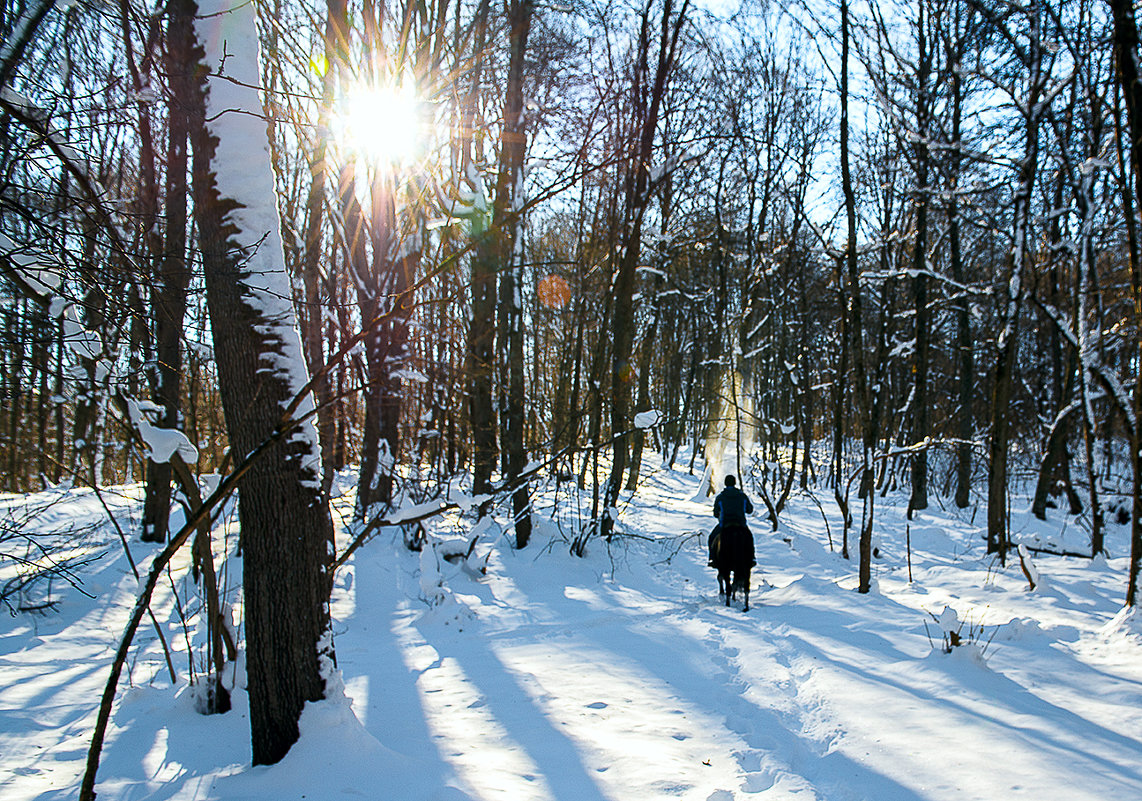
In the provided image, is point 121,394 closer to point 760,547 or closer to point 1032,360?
point 760,547

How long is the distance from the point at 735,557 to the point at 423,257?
728 centimetres

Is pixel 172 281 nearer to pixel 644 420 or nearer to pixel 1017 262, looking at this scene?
pixel 644 420

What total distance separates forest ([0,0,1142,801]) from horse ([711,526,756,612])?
1.48m

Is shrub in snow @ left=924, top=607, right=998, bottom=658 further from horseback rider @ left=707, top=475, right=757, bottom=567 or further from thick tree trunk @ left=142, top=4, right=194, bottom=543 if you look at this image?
thick tree trunk @ left=142, top=4, right=194, bottom=543

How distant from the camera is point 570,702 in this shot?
200 inches

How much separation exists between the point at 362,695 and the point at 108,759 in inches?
64.1

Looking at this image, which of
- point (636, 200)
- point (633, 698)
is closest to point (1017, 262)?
point (636, 200)

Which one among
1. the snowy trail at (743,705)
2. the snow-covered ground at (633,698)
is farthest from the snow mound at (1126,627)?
the snowy trail at (743,705)

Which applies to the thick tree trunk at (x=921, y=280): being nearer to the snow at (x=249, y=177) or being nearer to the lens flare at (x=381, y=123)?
the lens flare at (x=381, y=123)

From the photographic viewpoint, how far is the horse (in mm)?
8266

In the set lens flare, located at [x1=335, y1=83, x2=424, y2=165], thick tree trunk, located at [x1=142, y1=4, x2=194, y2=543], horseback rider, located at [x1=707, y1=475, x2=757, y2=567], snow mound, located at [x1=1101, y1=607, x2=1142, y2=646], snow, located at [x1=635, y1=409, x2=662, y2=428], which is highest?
lens flare, located at [x1=335, y1=83, x2=424, y2=165]

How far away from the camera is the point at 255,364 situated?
366 centimetres

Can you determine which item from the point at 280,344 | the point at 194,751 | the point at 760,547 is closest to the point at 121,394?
the point at 280,344

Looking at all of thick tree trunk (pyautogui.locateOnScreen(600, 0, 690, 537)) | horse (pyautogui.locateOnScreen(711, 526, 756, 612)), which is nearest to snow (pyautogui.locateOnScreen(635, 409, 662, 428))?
horse (pyautogui.locateOnScreen(711, 526, 756, 612))
